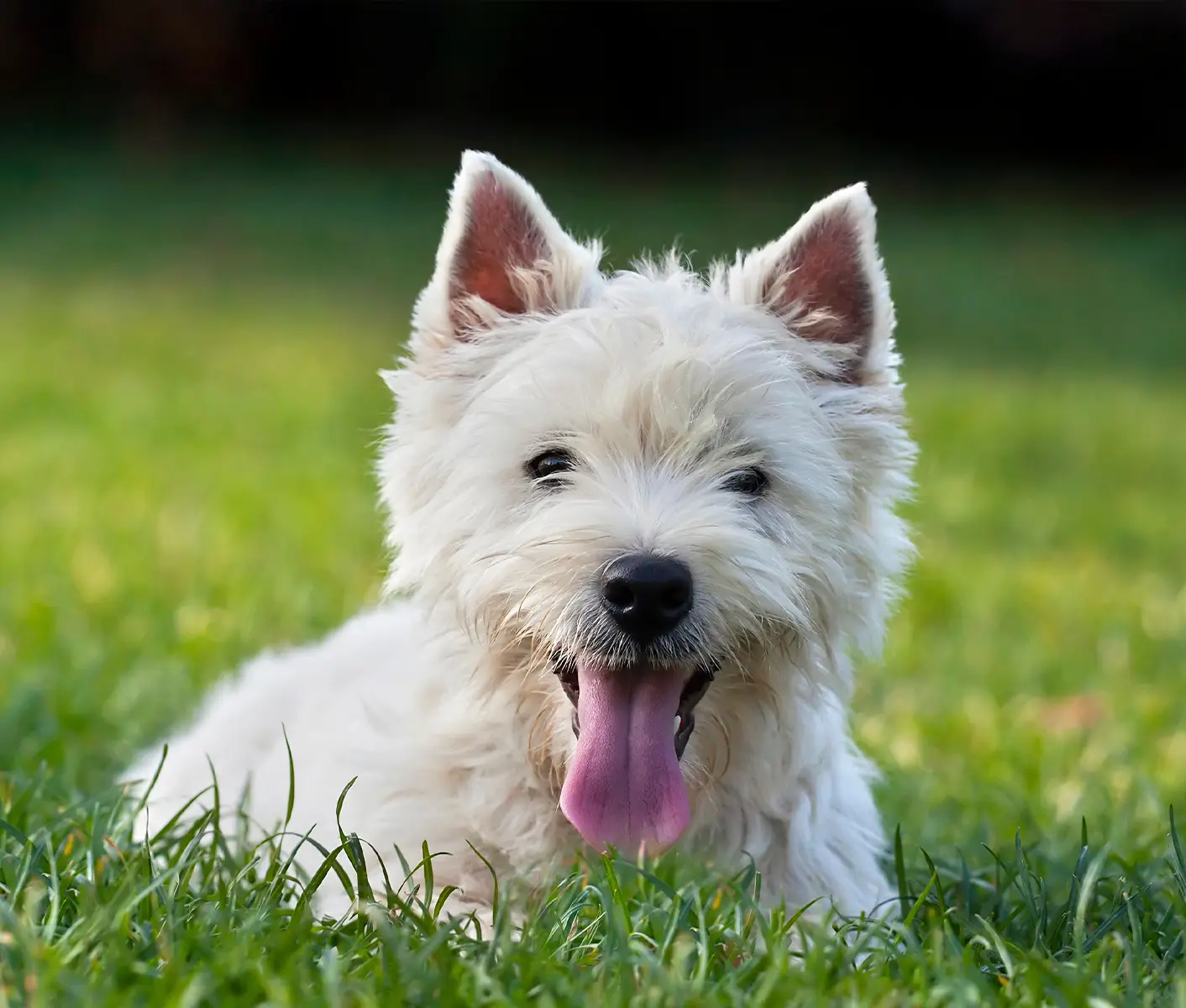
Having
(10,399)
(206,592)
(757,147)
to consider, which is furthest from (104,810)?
(757,147)

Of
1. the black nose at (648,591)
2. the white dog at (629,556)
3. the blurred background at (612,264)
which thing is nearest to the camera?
the black nose at (648,591)

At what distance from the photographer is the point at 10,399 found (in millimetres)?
11766

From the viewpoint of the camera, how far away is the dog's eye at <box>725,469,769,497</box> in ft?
13.0

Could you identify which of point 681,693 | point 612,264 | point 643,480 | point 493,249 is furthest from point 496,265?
point 681,693

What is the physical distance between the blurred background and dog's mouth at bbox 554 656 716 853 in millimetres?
1665

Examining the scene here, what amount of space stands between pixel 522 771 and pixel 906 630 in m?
4.48

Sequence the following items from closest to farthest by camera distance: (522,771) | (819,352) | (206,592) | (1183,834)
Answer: (522,771) < (819,352) < (1183,834) < (206,592)

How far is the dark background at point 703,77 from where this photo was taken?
26.5m

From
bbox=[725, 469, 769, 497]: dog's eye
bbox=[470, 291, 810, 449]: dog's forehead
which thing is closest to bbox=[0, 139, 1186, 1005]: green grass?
bbox=[725, 469, 769, 497]: dog's eye

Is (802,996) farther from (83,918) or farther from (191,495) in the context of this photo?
(191,495)

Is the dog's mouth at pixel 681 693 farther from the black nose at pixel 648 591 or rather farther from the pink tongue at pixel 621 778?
the black nose at pixel 648 591

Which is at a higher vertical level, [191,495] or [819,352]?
[819,352]

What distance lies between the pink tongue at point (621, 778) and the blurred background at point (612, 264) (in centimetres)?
167

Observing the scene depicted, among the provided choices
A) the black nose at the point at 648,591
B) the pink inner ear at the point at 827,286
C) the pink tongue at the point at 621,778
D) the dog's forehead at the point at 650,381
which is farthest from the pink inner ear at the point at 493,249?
the pink tongue at the point at 621,778
